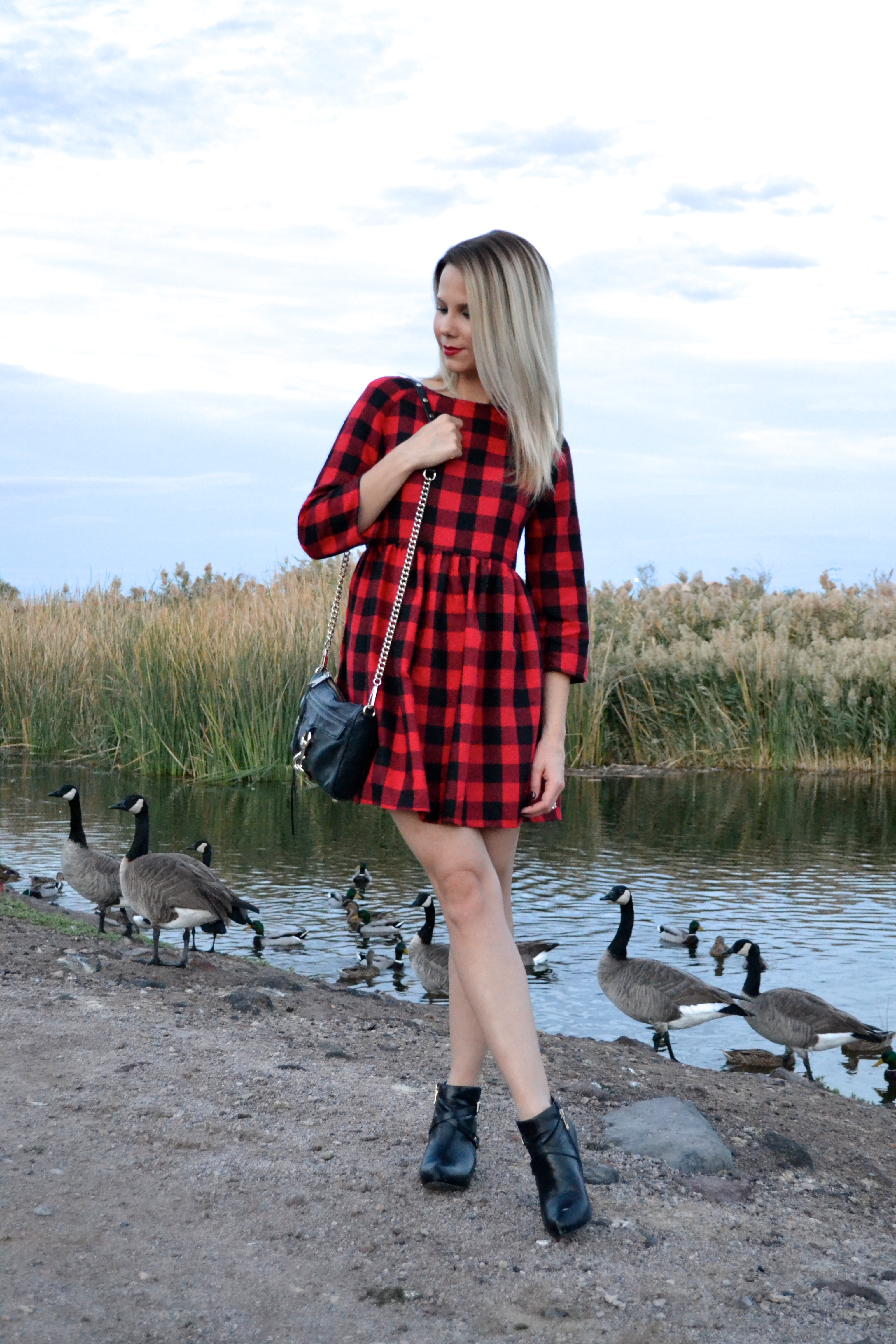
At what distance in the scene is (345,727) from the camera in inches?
121

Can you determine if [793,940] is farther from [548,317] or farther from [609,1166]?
[548,317]

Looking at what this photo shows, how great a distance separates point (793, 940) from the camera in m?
8.23

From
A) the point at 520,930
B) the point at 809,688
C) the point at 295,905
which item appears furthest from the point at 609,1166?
the point at 809,688

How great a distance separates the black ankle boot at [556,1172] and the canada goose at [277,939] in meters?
4.87

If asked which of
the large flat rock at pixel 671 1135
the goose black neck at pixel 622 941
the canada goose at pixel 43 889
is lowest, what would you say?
the canada goose at pixel 43 889

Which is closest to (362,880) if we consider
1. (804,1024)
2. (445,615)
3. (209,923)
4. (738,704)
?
(209,923)

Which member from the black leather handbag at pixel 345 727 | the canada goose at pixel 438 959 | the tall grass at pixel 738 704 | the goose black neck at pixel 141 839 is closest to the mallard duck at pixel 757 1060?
the canada goose at pixel 438 959

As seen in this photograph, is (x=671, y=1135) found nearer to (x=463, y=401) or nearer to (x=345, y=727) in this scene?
(x=345, y=727)

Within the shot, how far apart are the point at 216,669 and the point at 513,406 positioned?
38.9 ft

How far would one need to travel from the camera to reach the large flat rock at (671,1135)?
374 cm

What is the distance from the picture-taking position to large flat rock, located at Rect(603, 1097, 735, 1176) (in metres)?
3.74

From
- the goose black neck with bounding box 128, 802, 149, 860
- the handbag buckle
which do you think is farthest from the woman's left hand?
the goose black neck with bounding box 128, 802, 149, 860

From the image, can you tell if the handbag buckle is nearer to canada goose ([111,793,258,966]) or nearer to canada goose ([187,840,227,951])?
canada goose ([111,793,258,966])

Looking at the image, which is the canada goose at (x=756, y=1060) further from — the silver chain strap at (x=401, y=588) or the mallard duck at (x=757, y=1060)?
the silver chain strap at (x=401, y=588)
